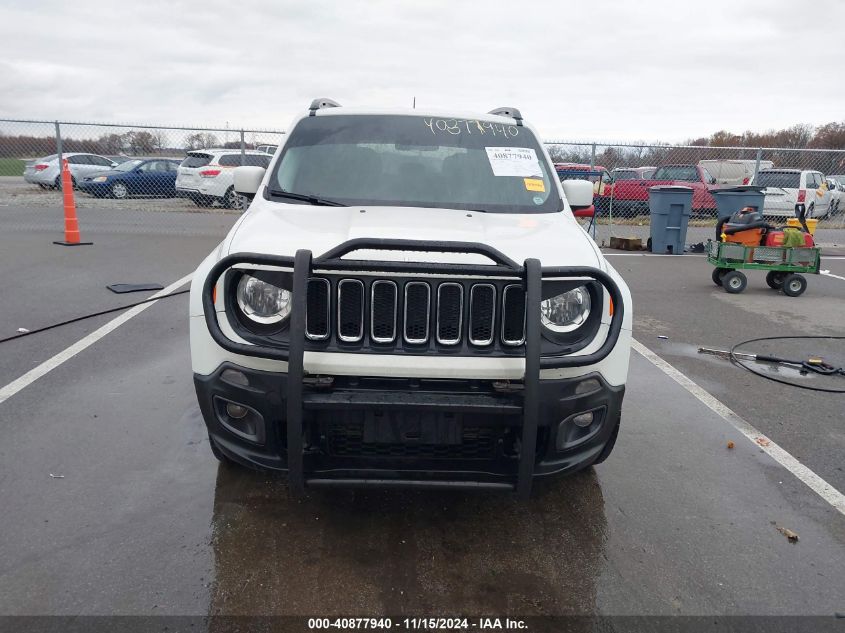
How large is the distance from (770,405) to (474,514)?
280 cm

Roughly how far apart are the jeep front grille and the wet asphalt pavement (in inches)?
39.5

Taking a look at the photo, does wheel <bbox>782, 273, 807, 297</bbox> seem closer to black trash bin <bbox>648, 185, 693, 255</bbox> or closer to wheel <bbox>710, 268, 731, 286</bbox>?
wheel <bbox>710, 268, 731, 286</bbox>

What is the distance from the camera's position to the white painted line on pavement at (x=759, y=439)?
3.61m

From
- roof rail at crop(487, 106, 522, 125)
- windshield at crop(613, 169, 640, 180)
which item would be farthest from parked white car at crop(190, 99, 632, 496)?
windshield at crop(613, 169, 640, 180)

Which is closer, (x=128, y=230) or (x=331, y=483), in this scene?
(x=331, y=483)

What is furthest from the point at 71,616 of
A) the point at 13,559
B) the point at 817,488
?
the point at 817,488

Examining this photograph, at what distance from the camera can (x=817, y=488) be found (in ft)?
12.0

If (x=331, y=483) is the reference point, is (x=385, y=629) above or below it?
below

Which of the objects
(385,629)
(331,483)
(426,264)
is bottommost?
(385,629)

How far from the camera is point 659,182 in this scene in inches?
710

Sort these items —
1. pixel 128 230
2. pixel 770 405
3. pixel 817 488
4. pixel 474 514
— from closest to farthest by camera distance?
pixel 474 514, pixel 817 488, pixel 770 405, pixel 128 230

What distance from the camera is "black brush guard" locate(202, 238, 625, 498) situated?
2551mm

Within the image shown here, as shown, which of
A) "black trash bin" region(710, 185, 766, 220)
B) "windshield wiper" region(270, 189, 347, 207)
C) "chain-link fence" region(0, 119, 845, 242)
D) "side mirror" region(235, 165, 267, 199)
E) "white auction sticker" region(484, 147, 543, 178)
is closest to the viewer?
"windshield wiper" region(270, 189, 347, 207)

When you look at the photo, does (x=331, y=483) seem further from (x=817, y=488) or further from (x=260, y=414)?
(x=817, y=488)
